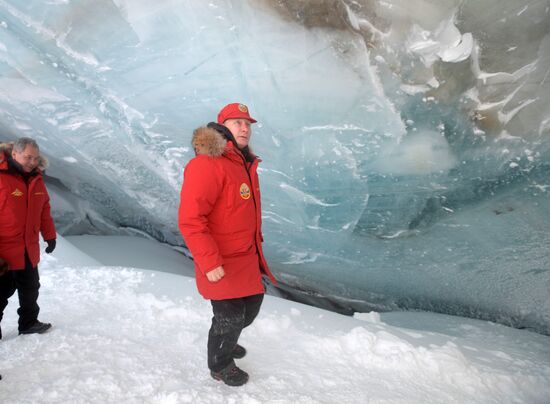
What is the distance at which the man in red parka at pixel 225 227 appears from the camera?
5.17 feet

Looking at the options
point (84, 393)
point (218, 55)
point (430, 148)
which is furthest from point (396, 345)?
point (218, 55)

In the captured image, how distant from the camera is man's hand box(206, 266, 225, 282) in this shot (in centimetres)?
155

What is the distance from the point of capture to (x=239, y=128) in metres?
1.78

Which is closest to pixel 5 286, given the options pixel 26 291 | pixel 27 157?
pixel 26 291

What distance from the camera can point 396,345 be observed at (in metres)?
2.25

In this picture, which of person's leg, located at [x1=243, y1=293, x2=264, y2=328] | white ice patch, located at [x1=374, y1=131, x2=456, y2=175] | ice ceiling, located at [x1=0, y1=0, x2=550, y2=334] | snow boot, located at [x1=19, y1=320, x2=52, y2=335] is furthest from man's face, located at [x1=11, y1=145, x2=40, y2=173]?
white ice patch, located at [x1=374, y1=131, x2=456, y2=175]

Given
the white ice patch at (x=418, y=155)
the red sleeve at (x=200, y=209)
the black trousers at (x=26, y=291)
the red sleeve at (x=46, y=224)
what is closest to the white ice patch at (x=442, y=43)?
the white ice patch at (x=418, y=155)

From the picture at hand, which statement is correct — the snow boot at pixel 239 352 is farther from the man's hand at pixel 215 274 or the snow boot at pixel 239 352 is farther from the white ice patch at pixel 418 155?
the white ice patch at pixel 418 155

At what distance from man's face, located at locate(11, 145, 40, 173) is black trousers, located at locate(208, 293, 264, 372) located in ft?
3.89

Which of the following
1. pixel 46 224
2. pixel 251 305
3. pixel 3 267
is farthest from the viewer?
pixel 46 224

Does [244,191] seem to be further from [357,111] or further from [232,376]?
[357,111]

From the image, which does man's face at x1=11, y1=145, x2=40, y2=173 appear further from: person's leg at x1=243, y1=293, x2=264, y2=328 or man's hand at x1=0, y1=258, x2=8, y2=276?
person's leg at x1=243, y1=293, x2=264, y2=328

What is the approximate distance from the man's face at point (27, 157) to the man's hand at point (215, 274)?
3.95ft

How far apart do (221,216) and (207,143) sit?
282mm
